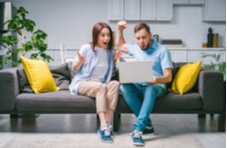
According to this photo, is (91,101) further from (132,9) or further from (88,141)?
(132,9)

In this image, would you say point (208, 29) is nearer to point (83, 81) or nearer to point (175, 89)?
Answer: point (175, 89)

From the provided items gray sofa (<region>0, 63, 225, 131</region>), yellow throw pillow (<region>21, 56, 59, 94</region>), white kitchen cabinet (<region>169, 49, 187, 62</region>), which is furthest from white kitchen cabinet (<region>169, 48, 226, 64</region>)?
yellow throw pillow (<region>21, 56, 59, 94</region>)

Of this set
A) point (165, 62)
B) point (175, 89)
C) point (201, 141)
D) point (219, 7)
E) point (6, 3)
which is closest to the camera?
point (201, 141)

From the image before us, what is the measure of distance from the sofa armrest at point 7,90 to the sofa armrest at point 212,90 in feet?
5.43

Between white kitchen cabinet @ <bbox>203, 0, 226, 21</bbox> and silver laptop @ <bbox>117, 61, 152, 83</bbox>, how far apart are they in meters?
4.46

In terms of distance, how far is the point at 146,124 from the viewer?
9.16ft

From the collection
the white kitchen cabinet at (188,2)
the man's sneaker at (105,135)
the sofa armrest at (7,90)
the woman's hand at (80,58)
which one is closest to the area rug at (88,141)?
the man's sneaker at (105,135)

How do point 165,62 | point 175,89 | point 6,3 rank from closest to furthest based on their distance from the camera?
point 165,62
point 175,89
point 6,3

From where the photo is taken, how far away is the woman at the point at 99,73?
2696 millimetres

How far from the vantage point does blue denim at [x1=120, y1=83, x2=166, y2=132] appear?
2553mm

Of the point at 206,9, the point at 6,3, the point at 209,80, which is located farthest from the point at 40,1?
the point at 209,80

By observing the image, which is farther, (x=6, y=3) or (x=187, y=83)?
(x=6, y=3)

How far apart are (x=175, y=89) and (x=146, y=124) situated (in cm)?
45

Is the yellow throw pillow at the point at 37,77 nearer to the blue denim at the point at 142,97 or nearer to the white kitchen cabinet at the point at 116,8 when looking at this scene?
the blue denim at the point at 142,97
